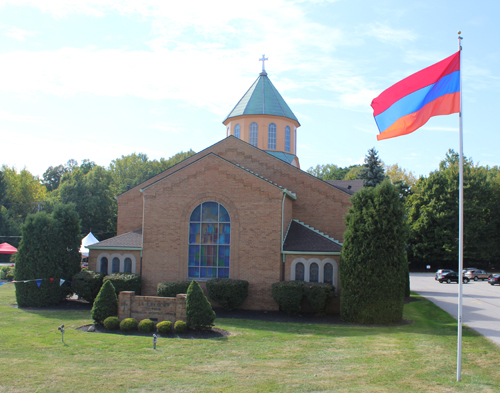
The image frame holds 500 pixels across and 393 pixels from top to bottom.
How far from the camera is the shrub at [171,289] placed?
2123cm

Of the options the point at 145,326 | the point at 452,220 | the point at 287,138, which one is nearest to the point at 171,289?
the point at 145,326

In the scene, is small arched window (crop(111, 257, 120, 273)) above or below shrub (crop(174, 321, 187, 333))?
above

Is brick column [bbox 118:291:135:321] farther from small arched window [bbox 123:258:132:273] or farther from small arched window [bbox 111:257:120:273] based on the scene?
small arched window [bbox 111:257:120:273]

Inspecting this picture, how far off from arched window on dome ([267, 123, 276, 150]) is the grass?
15435mm

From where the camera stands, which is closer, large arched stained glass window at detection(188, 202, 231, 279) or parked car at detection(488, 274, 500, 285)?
large arched stained glass window at detection(188, 202, 231, 279)

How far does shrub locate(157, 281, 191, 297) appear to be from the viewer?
69.7 ft

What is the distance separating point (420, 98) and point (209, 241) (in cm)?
1384

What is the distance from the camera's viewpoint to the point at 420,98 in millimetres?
11203

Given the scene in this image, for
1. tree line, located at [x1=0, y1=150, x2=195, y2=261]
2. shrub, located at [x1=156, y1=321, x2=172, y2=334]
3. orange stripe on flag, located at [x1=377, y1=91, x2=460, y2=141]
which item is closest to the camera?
orange stripe on flag, located at [x1=377, y1=91, x2=460, y2=141]

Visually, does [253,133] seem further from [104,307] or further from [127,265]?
[104,307]


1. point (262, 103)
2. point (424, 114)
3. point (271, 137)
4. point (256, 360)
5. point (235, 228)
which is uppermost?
point (262, 103)

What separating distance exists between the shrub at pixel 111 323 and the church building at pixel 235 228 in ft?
20.7

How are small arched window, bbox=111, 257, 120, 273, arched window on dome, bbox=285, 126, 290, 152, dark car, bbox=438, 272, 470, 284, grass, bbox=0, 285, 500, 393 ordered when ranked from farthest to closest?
1. dark car, bbox=438, 272, 470, 284
2. arched window on dome, bbox=285, 126, 290, 152
3. small arched window, bbox=111, 257, 120, 273
4. grass, bbox=0, 285, 500, 393

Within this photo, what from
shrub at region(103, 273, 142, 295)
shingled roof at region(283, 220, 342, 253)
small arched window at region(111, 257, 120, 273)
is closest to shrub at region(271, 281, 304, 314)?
shingled roof at region(283, 220, 342, 253)
